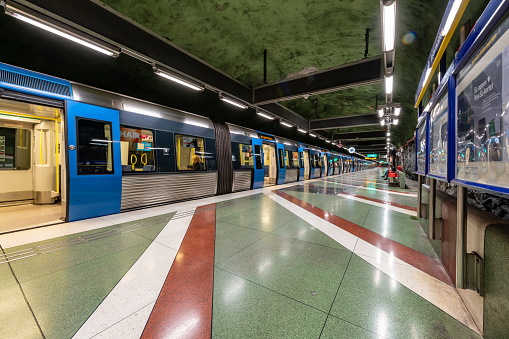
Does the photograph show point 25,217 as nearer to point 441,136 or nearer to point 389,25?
point 441,136

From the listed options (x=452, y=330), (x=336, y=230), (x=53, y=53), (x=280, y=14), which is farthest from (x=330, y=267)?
(x=53, y=53)

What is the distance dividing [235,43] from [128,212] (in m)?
5.14

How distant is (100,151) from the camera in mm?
4219

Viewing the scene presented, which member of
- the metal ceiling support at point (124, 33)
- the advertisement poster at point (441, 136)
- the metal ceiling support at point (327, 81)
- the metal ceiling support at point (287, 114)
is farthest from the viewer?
the metal ceiling support at point (287, 114)

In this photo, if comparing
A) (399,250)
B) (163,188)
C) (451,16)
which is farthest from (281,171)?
(451,16)

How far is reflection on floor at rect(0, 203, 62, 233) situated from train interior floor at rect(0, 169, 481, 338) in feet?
1.71

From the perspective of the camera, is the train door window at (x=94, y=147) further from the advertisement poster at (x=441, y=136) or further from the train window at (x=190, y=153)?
the advertisement poster at (x=441, y=136)

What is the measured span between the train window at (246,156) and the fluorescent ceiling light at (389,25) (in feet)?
18.1

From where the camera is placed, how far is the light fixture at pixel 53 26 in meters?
2.80

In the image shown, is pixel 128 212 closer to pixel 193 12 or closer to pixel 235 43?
pixel 193 12

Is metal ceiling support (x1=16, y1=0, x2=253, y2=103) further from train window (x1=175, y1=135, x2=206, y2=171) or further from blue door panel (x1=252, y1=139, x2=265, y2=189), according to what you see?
blue door panel (x1=252, y1=139, x2=265, y2=189)

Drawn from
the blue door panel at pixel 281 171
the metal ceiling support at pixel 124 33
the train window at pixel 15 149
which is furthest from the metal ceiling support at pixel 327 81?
the train window at pixel 15 149

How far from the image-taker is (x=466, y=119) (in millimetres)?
1323

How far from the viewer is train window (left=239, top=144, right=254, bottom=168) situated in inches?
319
